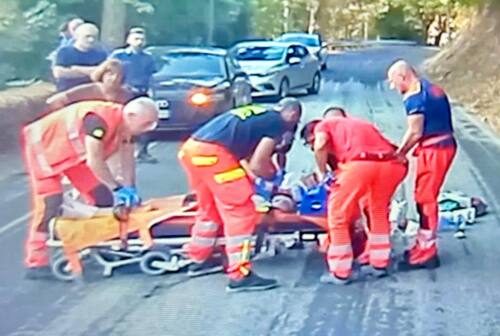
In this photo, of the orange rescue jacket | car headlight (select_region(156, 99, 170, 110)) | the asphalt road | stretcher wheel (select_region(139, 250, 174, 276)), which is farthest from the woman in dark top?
car headlight (select_region(156, 99, 170, 110))

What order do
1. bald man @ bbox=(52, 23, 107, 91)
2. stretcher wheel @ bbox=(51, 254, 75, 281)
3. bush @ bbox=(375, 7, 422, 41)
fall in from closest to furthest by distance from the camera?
stretcher wheel @ bbox=(51, 254, 75, 281)
bald man @ bbox=(52, 23, 107, 91)
bush @ bbox=(375, 7, 422, 41)

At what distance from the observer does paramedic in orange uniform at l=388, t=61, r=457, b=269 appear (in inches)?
264

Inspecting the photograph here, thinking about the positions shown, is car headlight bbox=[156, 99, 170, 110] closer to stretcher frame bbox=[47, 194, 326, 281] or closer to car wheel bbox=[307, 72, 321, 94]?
car wheel bbox=[307, 72, 321, 94]

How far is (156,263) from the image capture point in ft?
22.1

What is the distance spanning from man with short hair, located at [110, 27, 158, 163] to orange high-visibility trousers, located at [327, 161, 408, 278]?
13.1 feet

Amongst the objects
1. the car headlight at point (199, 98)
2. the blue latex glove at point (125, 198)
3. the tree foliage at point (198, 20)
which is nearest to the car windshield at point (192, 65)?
the car headlight at point (199, 98)

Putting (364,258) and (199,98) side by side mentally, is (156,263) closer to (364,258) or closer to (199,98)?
(364,258)

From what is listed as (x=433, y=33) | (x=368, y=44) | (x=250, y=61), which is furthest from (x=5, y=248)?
(x=433, y=33)

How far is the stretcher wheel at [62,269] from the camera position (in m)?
6.61

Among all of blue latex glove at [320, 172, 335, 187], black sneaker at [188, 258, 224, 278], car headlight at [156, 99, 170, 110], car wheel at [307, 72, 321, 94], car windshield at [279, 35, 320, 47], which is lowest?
car wheel at [307, 72, 321, 94]

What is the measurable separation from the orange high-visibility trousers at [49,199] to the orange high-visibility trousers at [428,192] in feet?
6.01

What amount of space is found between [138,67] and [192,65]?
11.4 feet

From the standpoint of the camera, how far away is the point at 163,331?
5.66 meters

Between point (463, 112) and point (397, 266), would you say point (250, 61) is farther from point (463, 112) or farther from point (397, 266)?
point (397, 266)
